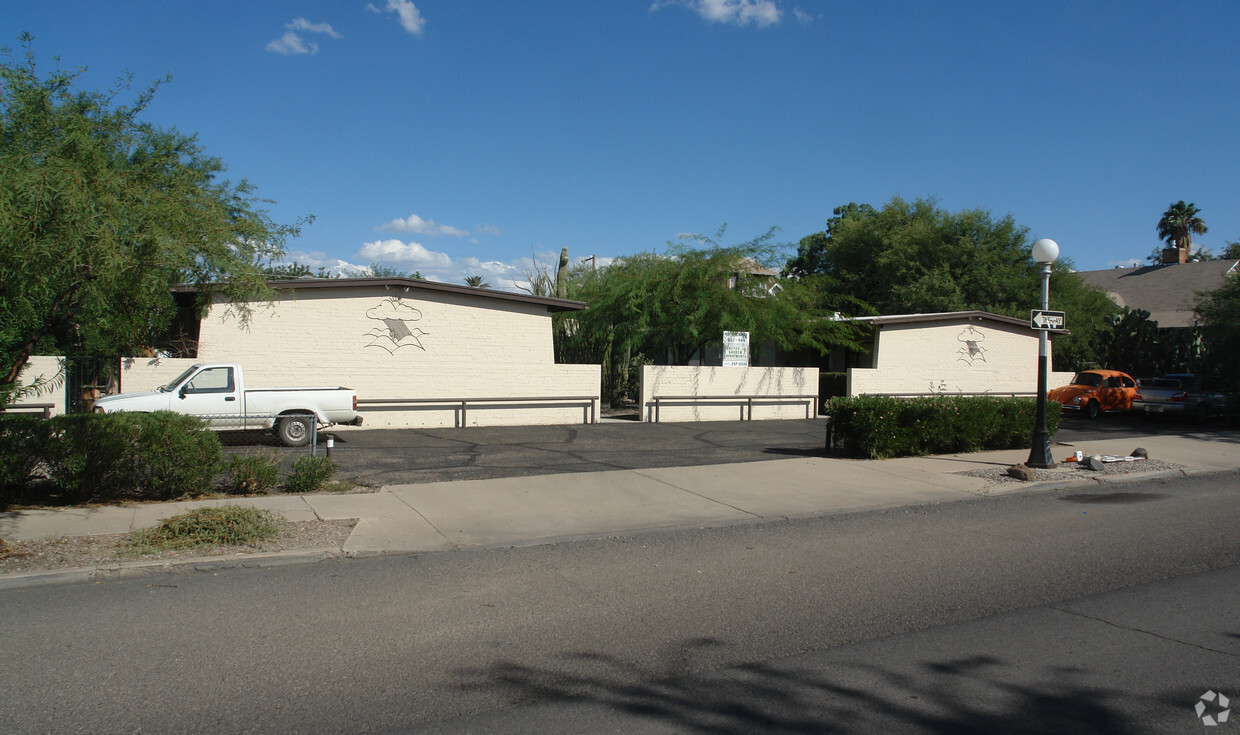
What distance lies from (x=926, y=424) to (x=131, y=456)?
1249 centimetres

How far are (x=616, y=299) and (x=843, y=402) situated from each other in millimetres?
9726

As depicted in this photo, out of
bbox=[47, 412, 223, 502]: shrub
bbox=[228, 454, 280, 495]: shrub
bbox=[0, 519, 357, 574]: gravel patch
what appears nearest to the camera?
bbox=[0, 519, 357, 574]: gravel patch

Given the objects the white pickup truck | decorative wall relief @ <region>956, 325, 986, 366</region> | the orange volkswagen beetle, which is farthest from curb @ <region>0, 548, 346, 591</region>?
the orange volkswagen beetle

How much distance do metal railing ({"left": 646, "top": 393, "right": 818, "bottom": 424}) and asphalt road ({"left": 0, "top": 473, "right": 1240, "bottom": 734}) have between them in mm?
13425

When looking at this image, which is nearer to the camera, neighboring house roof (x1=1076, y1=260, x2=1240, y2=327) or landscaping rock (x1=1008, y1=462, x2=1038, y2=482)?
landscaping rock (x1=1008, y1=462, x2=1038, y2=482)

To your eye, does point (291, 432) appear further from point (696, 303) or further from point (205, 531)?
point (696, 303)

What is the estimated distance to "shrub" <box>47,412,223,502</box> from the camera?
28.7 ft

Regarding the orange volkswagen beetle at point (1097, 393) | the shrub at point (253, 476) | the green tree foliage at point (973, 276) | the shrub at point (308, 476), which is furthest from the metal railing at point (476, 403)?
the orange volkswagen beetle at point (1097, 393)

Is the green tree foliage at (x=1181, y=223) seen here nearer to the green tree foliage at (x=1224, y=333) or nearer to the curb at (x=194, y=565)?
the green tree foliage at (x=1224, y=333)

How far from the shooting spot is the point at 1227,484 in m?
12.6

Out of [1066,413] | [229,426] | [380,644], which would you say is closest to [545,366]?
[229,426]

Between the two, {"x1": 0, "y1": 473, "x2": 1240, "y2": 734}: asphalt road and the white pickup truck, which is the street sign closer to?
{"x1": 0, "y1": 473, "x2": 1240, "y2": 734}: asphalt road

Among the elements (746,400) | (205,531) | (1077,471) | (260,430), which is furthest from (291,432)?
(1077,471)

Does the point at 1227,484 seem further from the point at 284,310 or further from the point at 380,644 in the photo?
the point at 284,310
